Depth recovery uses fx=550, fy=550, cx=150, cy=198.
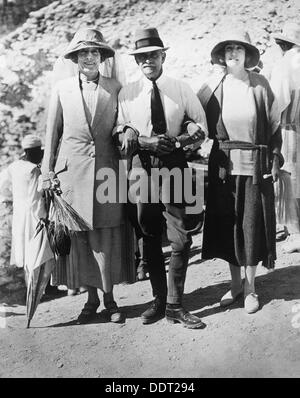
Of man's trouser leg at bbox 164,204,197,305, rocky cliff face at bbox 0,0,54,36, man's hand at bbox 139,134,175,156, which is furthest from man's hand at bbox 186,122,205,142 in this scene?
rocky cliff face at bbox 0,0,54,36

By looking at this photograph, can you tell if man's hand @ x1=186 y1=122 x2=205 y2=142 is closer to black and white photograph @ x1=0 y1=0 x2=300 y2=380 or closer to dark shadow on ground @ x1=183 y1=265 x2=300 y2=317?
black and white photograph @ x1=0 y1=0 x2=300 y2=380

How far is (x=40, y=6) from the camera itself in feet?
25.7

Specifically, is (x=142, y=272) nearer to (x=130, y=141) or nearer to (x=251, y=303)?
(x=251, y=303)

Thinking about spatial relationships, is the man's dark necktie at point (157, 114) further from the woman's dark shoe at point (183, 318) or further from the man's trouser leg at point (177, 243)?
the woman's dark shoe at point (183, 318)

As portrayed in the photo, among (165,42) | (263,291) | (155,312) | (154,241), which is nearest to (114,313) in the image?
(155,312)

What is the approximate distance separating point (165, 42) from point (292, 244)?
2891 millimetres

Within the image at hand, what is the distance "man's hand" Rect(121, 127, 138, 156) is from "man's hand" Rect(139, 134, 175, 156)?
46mm

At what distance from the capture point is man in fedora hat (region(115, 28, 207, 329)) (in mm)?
3812

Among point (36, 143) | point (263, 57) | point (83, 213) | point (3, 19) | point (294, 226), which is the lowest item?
point (294, 226)

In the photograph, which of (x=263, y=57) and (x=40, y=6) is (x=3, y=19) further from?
(x=263, y=57)

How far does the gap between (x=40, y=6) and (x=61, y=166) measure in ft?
15.2

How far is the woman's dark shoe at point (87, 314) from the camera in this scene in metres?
4.19

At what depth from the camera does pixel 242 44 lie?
13.0 ft
